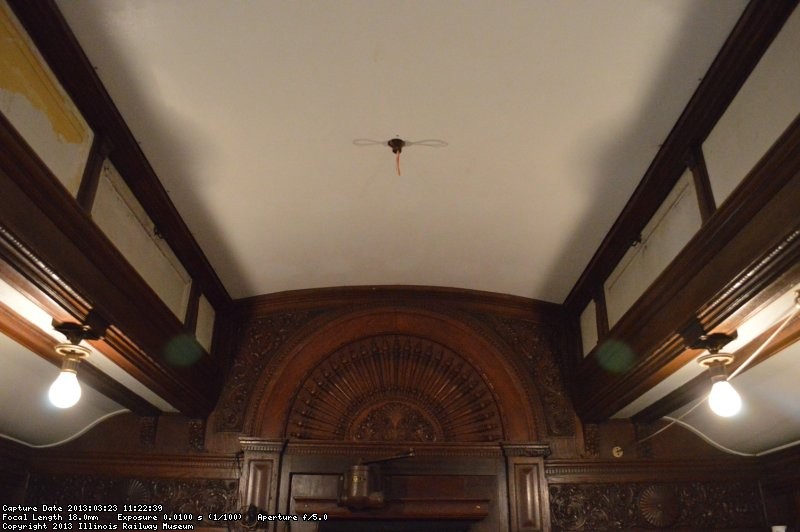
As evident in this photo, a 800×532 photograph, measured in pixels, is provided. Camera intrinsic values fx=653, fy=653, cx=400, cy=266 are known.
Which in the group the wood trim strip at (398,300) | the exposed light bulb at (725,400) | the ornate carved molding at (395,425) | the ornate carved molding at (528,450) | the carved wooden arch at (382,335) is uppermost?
the wood trim strip at (398,300)

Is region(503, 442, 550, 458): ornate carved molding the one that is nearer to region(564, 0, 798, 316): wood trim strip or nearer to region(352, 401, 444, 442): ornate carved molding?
region(352, 401, 444, 442): ornate carved molding

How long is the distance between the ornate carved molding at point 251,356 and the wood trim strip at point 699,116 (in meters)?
1.69

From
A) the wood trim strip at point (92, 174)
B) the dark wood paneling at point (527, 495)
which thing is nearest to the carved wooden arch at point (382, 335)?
the dark wood paneling at point (527, 495)

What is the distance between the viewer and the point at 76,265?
195 cm

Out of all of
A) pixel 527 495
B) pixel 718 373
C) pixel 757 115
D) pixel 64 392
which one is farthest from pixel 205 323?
pixel 757 115

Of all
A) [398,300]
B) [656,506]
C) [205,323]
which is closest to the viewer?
[656,506]

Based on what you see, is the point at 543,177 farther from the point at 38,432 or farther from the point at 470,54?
the point at 38,432

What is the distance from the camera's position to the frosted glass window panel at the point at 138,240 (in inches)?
87.8

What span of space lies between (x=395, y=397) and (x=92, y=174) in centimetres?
200

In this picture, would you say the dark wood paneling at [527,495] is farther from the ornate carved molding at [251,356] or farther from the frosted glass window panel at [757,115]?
the frosted glass window panel at [757,115]

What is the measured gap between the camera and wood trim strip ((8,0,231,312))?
1769 millimetres

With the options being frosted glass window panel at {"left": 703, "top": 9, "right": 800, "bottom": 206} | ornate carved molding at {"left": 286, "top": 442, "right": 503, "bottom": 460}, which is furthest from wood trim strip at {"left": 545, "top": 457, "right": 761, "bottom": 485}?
frosted glass window panel at {"left": 703, "top": 9, "right": 800, "bottom": 206}

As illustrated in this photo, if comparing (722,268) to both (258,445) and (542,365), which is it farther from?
(258,445)

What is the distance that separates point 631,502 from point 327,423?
5.23 feet
